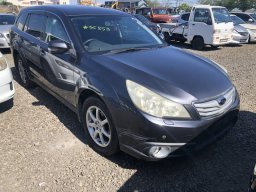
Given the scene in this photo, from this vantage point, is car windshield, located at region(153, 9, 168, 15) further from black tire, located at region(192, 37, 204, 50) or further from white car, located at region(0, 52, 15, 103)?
white car, located at region(0, 52, 15, 103)

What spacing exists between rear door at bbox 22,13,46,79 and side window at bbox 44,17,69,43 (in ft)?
0.67

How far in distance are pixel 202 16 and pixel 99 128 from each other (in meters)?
10.0

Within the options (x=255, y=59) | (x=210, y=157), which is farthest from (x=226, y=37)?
(x=210, y=157)

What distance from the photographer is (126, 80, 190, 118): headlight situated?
2977 millimetres

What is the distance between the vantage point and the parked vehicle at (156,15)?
64.1 ft

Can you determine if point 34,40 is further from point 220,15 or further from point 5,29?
point 220,15

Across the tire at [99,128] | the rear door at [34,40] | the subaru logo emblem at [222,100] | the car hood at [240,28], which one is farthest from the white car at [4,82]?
the car hood at [240,28]

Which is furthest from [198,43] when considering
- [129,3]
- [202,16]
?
[129,3]

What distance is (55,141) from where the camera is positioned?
162 inches

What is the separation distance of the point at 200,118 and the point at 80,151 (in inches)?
64.1

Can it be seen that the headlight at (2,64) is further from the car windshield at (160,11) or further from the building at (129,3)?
the building at (129,3)

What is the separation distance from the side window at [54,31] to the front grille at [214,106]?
206 centimetres

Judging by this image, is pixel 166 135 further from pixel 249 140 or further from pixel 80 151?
pixel 249 140

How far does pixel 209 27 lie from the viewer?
12.0 m
